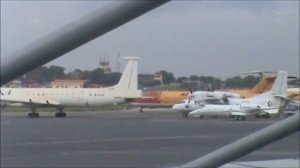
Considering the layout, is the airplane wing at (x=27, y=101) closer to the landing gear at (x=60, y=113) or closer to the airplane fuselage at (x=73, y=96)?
the airplane fuselage at (x=73, y=96)

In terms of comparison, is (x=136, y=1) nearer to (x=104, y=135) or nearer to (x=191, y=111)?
(x=104, y=135)

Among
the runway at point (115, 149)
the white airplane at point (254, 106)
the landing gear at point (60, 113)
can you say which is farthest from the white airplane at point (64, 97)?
the runway at point (115, 149)

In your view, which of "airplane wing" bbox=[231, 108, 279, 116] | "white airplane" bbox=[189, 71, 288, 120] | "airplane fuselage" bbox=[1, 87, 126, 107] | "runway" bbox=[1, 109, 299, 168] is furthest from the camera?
"airplane fuselage" bbox=[1, 87, 126, 107]

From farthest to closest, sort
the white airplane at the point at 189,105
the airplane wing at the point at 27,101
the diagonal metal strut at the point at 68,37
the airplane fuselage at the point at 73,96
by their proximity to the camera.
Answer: the airplane wing at the point at 27,101
the airplane fuselage at the point at 73,96
the white airplane at the point at 189,105
the diagonal metal strut at the point at 68,37

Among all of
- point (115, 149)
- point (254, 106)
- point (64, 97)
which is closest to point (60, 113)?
point (64, 97)

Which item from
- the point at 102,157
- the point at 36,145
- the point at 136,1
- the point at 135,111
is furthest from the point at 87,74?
the point at 135,111

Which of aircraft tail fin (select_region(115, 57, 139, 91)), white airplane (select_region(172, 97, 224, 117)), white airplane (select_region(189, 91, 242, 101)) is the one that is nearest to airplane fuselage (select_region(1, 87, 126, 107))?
aircraft tail fin (select_region(115, 57, 139, 91))

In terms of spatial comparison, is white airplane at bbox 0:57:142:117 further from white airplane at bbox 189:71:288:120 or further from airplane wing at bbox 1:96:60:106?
white airplane at bbox 189:71:288:120

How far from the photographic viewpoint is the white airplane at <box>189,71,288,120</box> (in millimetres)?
35906

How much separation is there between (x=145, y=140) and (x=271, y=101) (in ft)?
64.5

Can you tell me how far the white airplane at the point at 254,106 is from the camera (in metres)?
35.9

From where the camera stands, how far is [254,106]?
123ft

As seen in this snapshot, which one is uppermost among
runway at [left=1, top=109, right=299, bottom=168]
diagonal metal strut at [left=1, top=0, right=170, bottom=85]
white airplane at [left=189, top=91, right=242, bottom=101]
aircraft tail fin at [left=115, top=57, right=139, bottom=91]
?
aircraft tail fin at [left=115, top=57, right=139, bottom=91]

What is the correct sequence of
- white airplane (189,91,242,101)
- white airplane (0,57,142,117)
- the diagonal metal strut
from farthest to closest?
white airplane (0,57,142,117)
white airplane (189,91,242,101)
the diagonal metal strut
